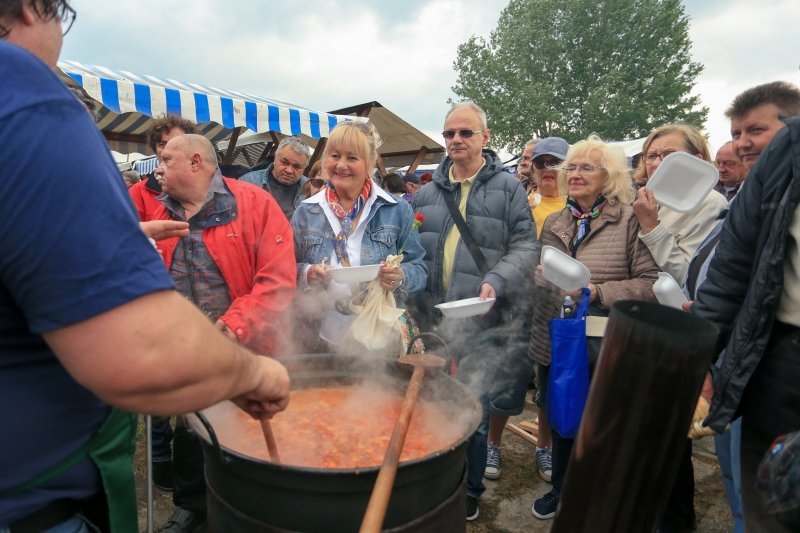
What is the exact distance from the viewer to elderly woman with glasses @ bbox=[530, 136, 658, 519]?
2822mm

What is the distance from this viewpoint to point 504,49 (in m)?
31.2

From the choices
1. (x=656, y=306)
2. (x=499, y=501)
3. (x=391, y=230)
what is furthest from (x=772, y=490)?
(x=499, y=501)

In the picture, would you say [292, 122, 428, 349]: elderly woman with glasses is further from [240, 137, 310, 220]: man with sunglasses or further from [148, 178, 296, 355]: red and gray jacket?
[240, 137, 310, 220]: man with sunglasses

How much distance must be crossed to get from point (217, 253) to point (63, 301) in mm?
2121

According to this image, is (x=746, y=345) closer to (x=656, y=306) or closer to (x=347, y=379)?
(x=656, y=306)

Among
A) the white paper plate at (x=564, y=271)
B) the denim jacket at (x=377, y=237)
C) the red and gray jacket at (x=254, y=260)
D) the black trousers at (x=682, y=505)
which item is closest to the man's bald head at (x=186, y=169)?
the red and gray jacket at (x=254, y=260)

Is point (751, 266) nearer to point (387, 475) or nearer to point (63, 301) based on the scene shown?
point (387, 475)

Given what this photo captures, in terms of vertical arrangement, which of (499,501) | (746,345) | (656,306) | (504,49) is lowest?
(499,501)

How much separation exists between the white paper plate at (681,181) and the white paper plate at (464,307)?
1.21m

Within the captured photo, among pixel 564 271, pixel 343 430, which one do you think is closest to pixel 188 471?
pixel 343 430

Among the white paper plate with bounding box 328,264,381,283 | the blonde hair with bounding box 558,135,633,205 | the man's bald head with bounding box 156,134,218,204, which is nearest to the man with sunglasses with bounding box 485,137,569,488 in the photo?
the blonde hair with bounding box 558,135,633,205

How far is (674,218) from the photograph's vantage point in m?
2.98

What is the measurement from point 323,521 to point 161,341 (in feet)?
3.49

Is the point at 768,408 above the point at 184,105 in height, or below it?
below
